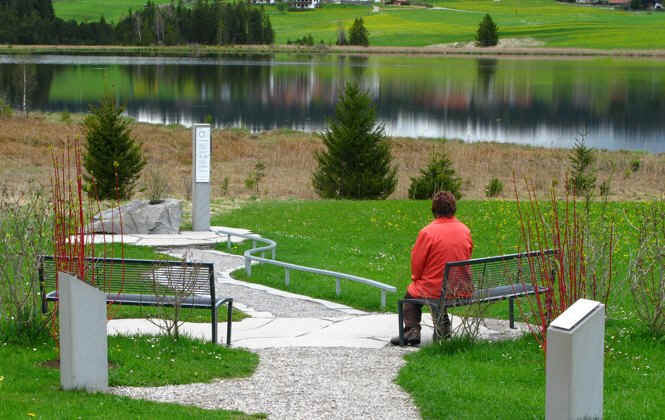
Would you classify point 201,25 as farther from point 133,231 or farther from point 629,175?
point 133,231

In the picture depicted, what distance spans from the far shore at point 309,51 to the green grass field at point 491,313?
12132cm

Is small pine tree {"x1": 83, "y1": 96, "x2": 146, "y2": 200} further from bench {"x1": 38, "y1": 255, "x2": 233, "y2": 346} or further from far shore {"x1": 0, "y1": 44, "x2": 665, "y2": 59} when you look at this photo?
far shore {"x1": 0, "y1": 44, "x2": 665, "y2": 59}

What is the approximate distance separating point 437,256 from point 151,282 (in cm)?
277

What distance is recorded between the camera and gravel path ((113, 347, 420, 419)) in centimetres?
682

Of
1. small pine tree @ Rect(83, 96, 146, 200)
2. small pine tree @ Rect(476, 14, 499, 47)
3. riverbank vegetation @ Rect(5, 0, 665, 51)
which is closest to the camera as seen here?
small pine tree @ Rect(83, 96, 146, 200)

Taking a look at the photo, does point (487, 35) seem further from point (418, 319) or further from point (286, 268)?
point (418, 319)

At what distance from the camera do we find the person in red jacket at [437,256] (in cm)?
898

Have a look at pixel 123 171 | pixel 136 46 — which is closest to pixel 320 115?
pixel 123 171

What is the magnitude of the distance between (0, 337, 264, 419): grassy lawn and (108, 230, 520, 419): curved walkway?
0.21 m

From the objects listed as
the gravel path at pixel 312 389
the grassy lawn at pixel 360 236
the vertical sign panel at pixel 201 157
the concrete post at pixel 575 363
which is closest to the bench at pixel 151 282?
the gravel path at pixel 312 389

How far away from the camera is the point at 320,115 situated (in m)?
64.1

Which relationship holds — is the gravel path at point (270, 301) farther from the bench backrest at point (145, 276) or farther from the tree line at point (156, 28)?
the tree line at point (156, 28)

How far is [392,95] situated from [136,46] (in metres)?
93.6

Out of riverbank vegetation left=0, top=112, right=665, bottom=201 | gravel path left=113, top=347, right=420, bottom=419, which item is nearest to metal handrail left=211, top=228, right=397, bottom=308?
gravel path left=113, top=347, right=420, bottom=419
